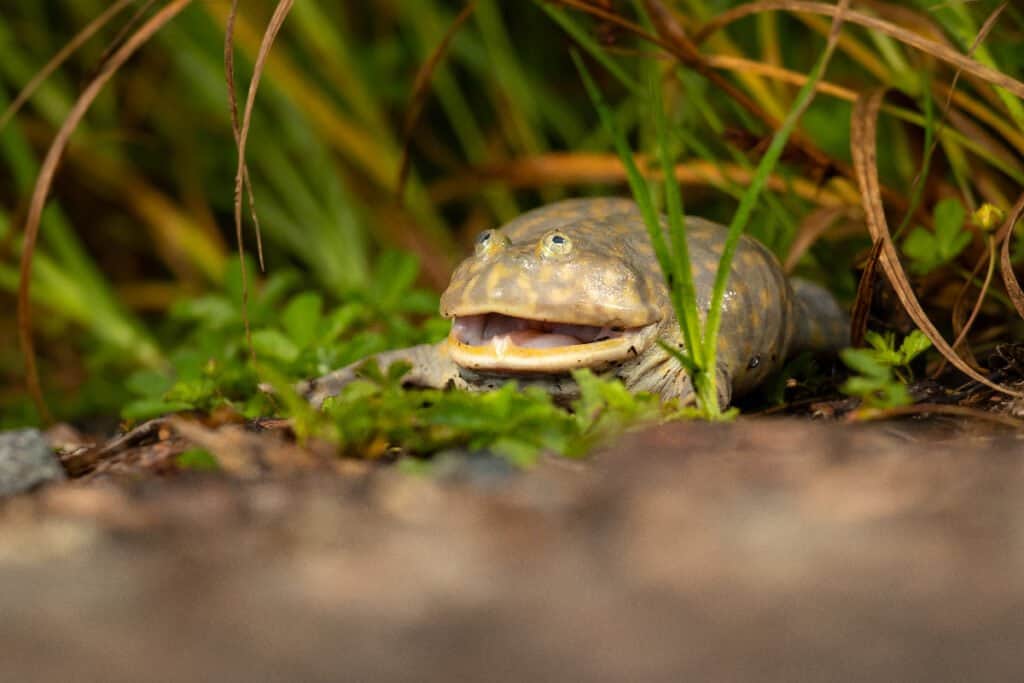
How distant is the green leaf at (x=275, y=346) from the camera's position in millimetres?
2871

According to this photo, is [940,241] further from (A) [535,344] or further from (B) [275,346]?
(B) [275,346]

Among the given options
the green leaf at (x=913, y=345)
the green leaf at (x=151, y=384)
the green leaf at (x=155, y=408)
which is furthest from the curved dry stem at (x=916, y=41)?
the green leaf at (x=151, y=384)

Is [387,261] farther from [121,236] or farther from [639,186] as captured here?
[121,236]

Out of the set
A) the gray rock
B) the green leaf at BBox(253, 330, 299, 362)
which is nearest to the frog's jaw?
the green leaf at BBox(253, 330, 299, 362)

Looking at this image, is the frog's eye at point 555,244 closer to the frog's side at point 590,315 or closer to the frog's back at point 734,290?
the frog's side at point 590,315

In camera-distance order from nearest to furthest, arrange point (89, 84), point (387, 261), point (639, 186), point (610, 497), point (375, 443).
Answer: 1. point (610, 497)
2. point (375, 443)
3. point (639, 186)
4. point (89, 84)
5. point (387, 261)

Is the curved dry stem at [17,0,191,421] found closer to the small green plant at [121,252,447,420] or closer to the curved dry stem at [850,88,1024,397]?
the small green plant at [121,252,447,420]

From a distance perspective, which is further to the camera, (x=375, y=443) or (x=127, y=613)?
(x=375, y=443)

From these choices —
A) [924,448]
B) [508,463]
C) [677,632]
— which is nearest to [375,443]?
[508,463]

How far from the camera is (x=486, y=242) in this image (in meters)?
2.43

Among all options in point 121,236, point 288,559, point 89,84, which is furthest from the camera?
point 121,236

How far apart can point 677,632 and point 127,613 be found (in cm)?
63

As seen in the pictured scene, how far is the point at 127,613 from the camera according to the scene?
133 cm

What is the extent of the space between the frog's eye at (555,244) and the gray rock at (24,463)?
3.34ft
